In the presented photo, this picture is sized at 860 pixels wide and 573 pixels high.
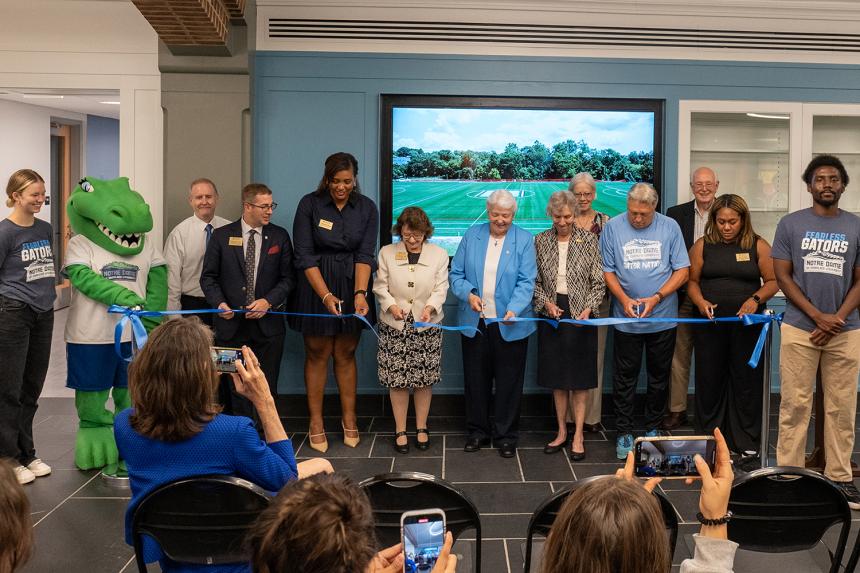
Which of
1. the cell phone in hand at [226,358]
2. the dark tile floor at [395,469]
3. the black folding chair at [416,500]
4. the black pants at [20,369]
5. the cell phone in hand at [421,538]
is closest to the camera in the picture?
the cell phone in hand at [421,538]

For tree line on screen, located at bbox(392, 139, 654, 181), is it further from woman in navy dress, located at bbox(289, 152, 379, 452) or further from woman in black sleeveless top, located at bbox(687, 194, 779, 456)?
woman in black sleeveless top, located at bbox(687, 194, 779, 456)

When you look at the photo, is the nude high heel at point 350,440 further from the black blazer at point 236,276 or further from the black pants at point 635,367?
the black pants at point 635,367

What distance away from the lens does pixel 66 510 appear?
387 cm

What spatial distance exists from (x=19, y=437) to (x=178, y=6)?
2570mm

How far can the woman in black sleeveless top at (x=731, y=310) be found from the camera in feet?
15.1

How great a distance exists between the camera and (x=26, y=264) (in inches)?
162

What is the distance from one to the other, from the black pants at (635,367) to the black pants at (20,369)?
3.27 m

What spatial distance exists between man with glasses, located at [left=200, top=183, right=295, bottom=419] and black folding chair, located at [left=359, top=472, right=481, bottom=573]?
2649 millimetres

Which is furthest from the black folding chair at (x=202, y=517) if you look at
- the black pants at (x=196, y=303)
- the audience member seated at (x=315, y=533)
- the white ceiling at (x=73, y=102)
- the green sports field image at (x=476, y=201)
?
the white ceiling at (x=73, y=102)

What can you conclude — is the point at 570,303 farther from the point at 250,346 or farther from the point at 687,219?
the point at 250,346

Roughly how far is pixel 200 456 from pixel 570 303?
3.03m

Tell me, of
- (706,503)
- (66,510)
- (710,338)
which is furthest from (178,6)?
(706,503)

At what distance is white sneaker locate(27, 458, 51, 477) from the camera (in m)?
4.33

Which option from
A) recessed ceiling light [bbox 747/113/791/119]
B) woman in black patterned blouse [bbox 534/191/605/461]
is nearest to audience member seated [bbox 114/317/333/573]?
woman in black patterned blouse [bbox 534/191/605/461]
